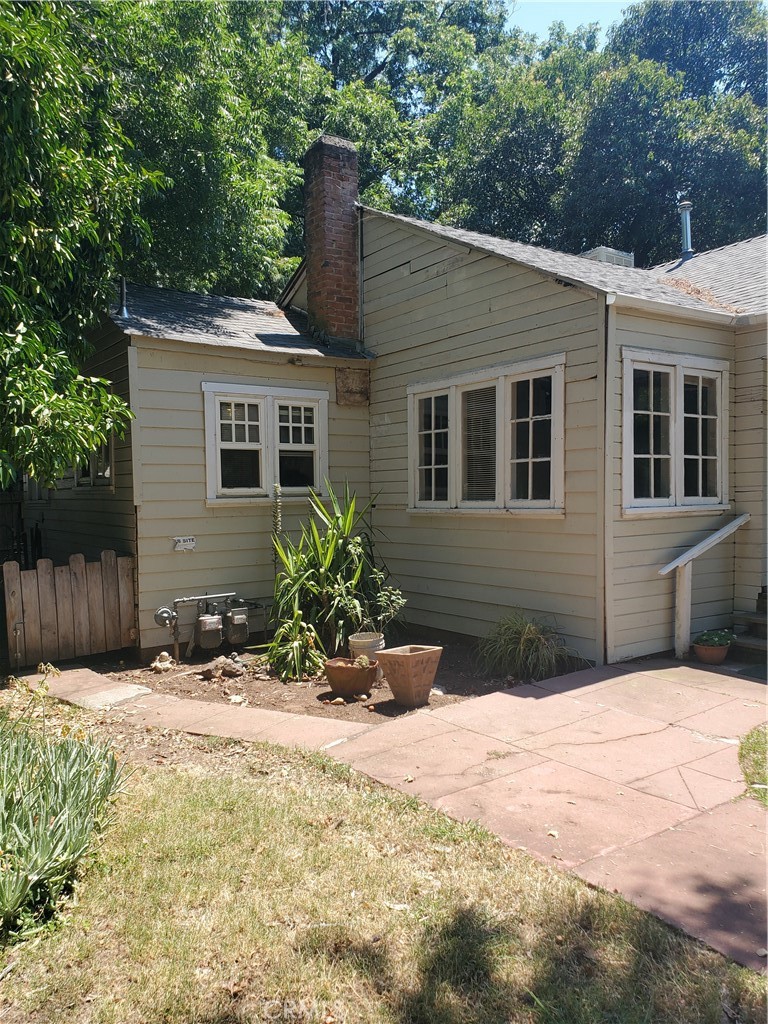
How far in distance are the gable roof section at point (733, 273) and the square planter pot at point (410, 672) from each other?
4.94m

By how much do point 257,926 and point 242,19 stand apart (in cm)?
1622

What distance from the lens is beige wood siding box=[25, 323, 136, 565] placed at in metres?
7.83

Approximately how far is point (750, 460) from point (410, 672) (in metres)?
4.40

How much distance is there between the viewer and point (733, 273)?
30.1ft

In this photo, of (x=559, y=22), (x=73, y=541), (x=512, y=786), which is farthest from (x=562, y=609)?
(x=559, y=22)

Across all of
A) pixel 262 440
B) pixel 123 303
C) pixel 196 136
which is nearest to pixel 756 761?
pixel 262 440

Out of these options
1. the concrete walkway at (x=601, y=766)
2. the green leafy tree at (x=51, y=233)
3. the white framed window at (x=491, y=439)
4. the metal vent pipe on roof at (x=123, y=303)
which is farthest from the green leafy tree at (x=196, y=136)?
the concrete walkway at (x=601, y=766)

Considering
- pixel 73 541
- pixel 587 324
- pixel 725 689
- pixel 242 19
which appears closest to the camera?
pixel 725 689

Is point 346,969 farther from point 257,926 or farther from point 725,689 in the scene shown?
point 725,689

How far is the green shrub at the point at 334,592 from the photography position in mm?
7023

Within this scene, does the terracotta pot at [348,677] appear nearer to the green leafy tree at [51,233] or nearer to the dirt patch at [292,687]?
the dirt patch at [292,687]

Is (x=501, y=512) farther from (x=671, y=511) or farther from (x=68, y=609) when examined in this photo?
(x=68, y=609)

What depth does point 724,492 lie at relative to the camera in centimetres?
738

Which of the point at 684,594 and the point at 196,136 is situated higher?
the point at 196,136
